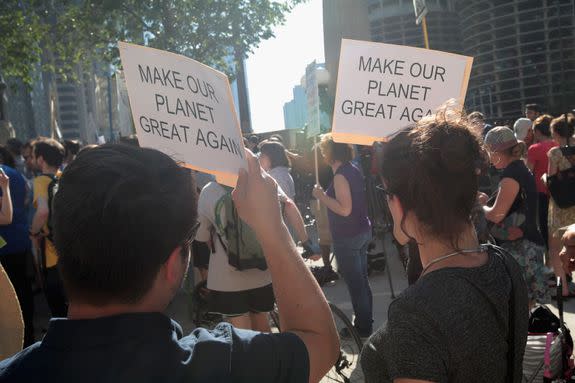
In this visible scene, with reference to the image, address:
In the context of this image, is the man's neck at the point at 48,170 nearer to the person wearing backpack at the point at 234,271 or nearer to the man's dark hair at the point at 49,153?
the man's dark hair at the point at 49,153

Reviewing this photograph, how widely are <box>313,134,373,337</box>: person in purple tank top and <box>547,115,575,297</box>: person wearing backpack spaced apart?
64.1 inches

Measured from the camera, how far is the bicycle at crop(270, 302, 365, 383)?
4.44 meters

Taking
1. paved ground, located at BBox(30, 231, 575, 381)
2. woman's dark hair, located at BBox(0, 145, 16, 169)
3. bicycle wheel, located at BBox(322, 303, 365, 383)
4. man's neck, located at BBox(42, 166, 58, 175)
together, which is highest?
woman's dark hair, located at BBox(0, 145, 16, 169)

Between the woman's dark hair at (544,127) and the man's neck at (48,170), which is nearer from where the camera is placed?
the man's neck at (48,170)

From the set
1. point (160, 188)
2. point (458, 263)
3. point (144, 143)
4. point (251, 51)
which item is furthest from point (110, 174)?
point (251, 51)

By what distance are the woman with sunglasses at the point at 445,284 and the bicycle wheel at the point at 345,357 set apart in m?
2.55

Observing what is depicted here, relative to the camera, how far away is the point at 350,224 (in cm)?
560

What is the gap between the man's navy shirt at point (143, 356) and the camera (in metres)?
1.19

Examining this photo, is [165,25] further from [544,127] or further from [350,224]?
[350,224]

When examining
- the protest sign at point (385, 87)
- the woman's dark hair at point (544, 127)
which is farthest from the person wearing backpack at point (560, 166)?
the protest sign at point (385, 87)

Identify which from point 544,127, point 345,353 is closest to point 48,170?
point 345,353

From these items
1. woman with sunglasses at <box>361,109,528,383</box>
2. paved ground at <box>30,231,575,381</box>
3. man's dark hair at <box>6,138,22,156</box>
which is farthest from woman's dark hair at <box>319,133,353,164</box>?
→ man's dark hair at <box>6,138,22,156</box>

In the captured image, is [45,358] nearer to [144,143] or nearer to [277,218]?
[277,218]

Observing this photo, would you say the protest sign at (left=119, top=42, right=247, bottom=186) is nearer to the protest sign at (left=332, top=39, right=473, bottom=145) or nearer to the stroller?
the protest sign at (left=332, top=39, right=473, bottom=145)
